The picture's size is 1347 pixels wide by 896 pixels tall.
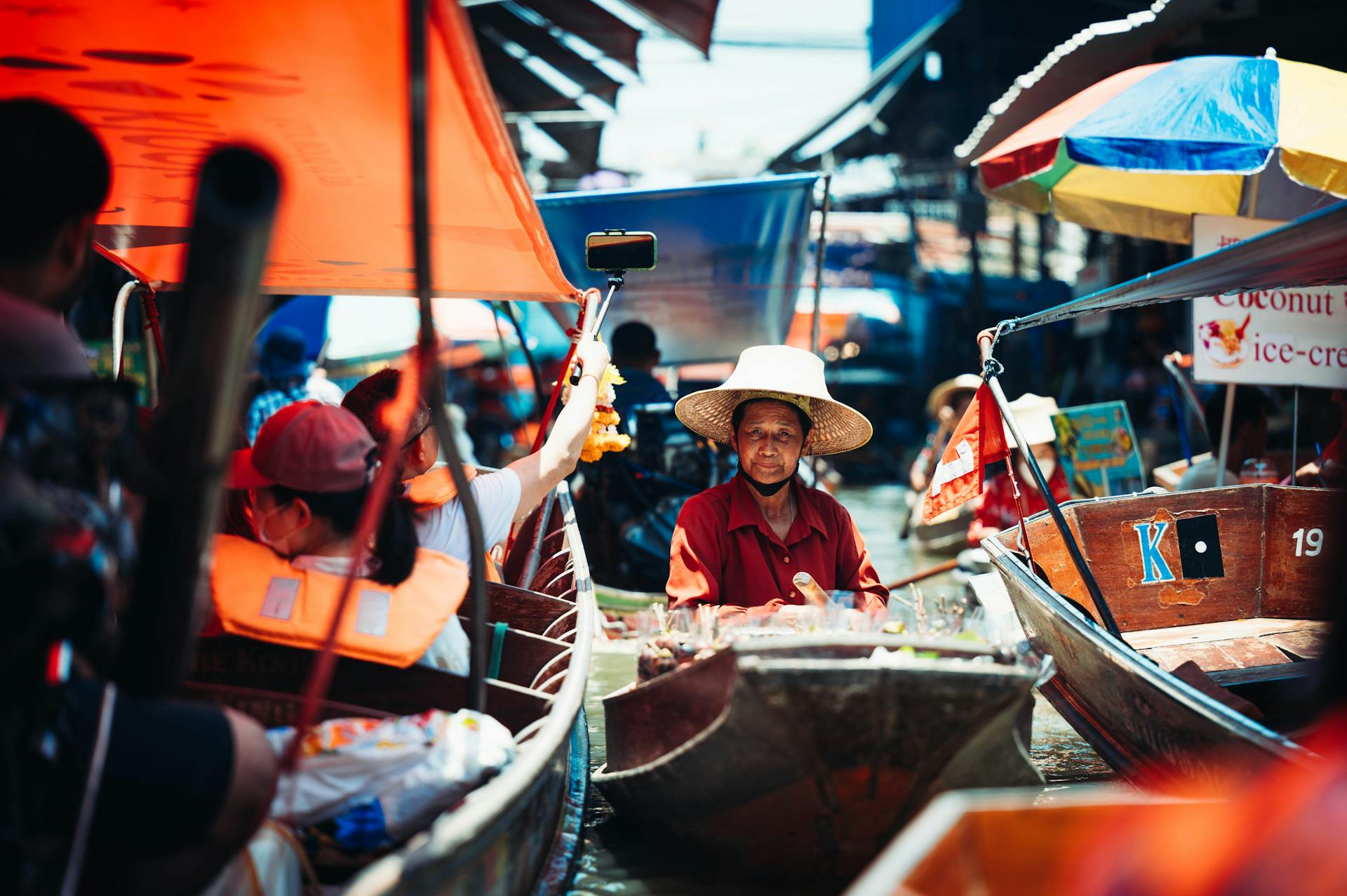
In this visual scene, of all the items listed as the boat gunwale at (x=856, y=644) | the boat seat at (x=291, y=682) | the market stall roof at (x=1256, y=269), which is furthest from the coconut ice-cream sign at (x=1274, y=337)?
the boat seat at (x=291, y=682)

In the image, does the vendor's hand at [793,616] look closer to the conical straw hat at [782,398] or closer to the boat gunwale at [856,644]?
the boat gunwale at [856,644]

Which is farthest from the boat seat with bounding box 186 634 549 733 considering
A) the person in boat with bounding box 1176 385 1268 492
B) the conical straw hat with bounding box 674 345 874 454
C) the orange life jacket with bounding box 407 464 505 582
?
the person in boat with bounding box 1176 385 1268 492

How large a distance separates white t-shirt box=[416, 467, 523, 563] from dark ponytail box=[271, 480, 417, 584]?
1.30ft

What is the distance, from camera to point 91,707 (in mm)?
1730

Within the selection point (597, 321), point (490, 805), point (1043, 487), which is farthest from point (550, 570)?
point (490, 805)

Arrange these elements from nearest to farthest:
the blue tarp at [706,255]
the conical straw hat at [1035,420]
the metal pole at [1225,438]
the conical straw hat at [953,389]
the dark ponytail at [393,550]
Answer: the dark ponytail at [393,550] < the metal pole at [1225,438] < the conical straw hat at [1035,420] < the blue tarp at [706,255] < the conical straw hat at [953,389]

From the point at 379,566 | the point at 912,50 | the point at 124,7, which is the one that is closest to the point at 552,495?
the point at 379,566

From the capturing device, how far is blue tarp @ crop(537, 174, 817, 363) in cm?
670

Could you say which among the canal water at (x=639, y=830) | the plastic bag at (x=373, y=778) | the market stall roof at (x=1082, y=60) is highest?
the market stall roof at (x=1082, y=60)

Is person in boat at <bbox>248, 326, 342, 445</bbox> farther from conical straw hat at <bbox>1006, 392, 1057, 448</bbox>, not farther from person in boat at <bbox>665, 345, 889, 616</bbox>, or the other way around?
conical straw hat at <bbox>1006, 392, 1057, 448</bbox>

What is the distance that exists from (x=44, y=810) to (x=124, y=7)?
1792 millimetres

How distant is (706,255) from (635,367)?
3.42ft

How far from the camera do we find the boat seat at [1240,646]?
4129 millimetres

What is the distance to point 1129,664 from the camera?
10.8 feet
